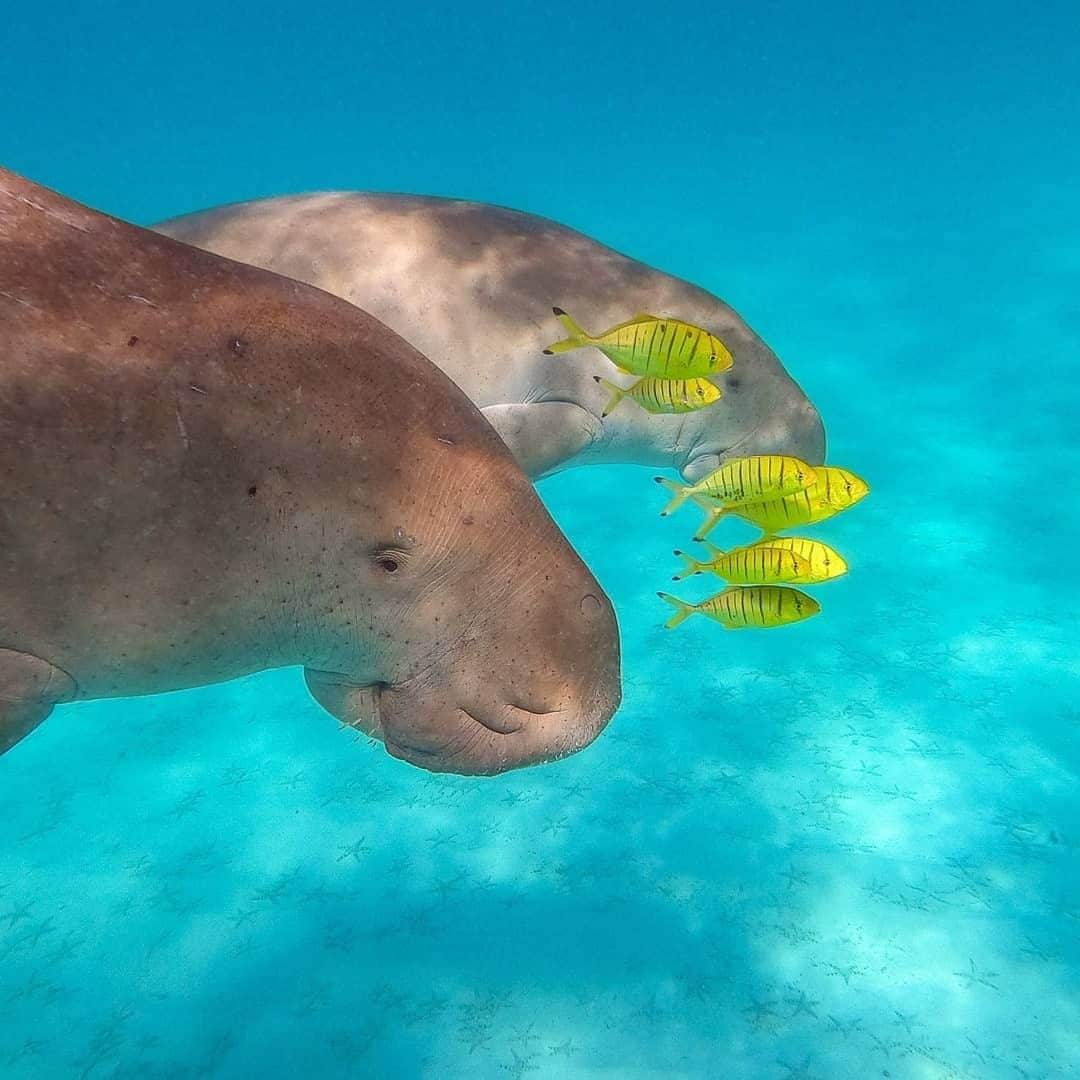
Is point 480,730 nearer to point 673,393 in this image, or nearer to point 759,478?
point 759,478

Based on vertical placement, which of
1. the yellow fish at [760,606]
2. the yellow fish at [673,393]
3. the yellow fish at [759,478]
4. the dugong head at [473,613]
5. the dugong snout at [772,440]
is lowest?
the dugong head at [473,613]

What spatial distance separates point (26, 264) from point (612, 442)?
11.2 ft

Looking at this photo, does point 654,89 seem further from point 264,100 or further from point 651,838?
point 651,838

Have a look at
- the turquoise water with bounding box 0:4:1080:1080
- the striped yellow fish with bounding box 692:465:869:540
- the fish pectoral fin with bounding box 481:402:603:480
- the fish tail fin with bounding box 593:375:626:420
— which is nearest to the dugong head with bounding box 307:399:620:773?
the striped yellow fish with bounding box 692:465:869:540

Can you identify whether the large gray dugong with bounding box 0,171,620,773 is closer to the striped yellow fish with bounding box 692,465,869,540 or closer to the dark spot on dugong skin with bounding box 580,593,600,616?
the dark spot on dugong skin with bounding box 580,593,600,616

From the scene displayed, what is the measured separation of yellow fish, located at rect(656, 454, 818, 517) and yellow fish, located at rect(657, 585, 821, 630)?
421 millimetres

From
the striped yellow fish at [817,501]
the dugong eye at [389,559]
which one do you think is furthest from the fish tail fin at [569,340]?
the dugong eye at [389,559]

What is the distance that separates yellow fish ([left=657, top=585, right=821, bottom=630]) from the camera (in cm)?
396

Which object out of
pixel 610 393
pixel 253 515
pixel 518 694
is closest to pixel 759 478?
pixel 610 393

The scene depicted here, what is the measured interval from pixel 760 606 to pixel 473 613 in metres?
1.97

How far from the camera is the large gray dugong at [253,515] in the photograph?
2.02 m

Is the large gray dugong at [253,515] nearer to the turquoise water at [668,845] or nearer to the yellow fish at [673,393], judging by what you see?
the yellow fish at [673,393]

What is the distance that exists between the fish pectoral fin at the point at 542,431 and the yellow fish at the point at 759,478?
35.9 inches

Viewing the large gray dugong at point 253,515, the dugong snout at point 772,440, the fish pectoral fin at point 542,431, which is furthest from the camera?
the dugong snout at point 772,440
